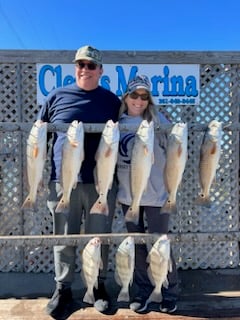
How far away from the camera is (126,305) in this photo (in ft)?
12.2

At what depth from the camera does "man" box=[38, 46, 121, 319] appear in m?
3.22

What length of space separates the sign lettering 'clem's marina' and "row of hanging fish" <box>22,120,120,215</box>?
1931 mm

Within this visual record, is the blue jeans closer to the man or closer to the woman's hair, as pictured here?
the man

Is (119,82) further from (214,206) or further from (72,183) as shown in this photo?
(72,183)

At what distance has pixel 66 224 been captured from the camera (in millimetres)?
3361

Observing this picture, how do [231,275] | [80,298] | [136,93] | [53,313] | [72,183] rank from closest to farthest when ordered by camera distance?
[72,183]
[136,93]
[53,313]
[80,298]
[231,275]

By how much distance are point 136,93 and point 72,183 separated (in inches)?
33.0

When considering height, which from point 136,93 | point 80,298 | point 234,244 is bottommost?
point 80,298

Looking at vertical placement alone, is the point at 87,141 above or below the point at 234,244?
above

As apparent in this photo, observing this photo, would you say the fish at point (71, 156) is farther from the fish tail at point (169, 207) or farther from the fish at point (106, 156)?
the fish tail at point (169, 207)

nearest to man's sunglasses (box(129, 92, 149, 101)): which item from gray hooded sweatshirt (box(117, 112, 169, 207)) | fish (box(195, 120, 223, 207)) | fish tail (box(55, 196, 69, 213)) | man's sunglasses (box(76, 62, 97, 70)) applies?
gray hooded sweatshirt (box(117, 112, 169, 207))

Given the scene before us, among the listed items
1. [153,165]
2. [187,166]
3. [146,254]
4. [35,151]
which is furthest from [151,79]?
[35,151]

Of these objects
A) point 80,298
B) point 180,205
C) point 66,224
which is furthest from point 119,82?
point 80,298

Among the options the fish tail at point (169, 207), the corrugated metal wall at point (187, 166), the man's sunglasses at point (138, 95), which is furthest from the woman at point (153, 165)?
the corrugated metal wall at point (187, 166)
